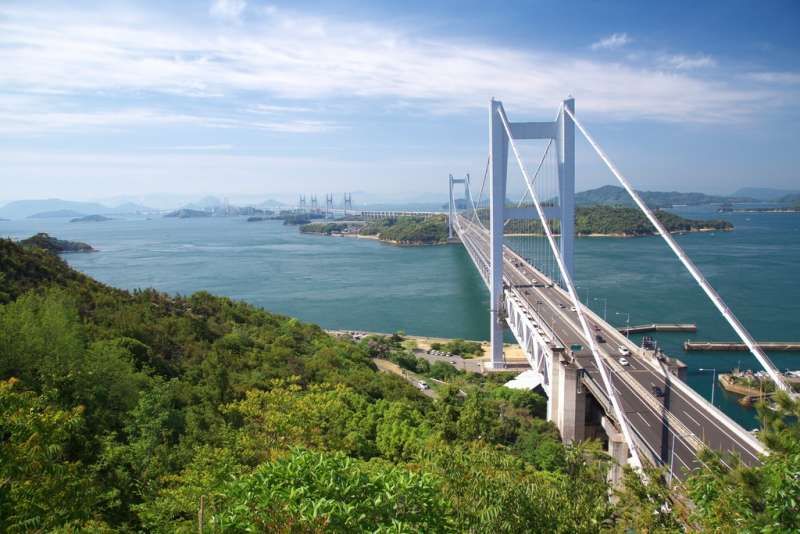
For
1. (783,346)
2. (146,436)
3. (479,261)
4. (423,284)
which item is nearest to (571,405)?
(146,436)

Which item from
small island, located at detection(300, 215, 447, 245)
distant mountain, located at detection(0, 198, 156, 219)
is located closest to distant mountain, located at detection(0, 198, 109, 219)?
distant mountain, located at detection(0, 198, 156, 219)

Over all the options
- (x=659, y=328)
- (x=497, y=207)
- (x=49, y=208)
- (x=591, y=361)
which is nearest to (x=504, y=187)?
(x=497, y=207)

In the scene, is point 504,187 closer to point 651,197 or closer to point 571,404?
point 571,404

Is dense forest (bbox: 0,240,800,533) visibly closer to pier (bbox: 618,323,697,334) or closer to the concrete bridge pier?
the concrete bridge pier

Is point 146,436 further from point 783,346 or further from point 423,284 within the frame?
point 423,284

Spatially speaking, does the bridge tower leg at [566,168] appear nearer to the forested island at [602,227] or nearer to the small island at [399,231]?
the forested island at [602,227]

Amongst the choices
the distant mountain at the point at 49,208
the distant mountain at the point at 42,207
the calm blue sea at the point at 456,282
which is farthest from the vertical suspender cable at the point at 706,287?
the distant mountain at the point at 42,207

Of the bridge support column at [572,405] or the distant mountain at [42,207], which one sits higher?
the distant mountain at [42,207]
